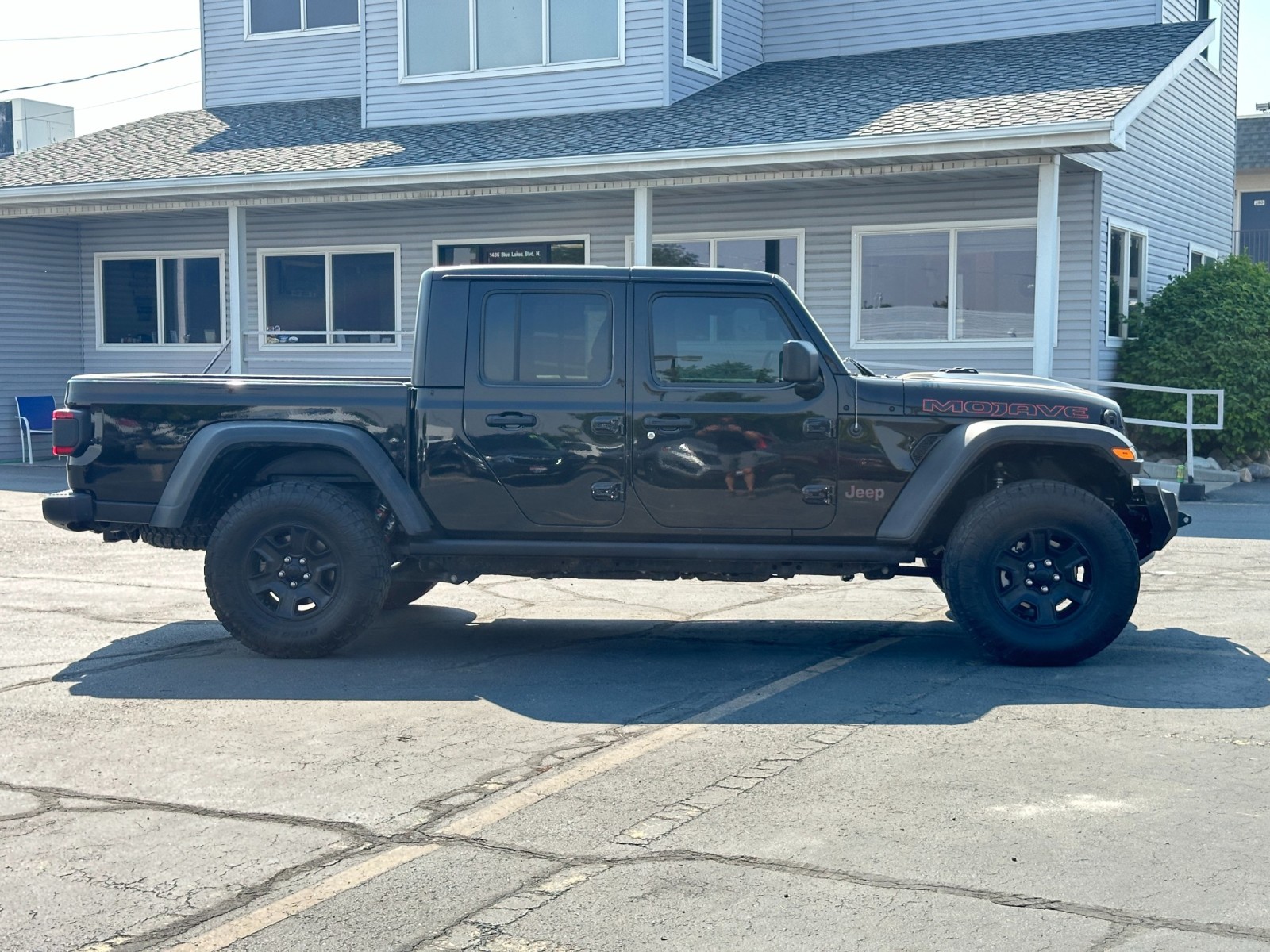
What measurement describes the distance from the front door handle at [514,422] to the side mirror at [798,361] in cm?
132

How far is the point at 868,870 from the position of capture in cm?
443

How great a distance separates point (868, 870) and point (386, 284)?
736 inches

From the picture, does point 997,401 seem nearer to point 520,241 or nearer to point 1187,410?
point 1187,410

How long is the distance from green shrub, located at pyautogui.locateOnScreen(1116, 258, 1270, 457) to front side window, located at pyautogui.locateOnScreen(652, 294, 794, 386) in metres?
11.3

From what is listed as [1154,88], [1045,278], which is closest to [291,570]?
[1045,278]

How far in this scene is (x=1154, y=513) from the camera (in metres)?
7.68

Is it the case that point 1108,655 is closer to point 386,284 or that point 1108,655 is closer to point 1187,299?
point 1187,299

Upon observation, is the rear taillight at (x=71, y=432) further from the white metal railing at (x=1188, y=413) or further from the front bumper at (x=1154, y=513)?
the white metal railing at (x=1188, y=413)

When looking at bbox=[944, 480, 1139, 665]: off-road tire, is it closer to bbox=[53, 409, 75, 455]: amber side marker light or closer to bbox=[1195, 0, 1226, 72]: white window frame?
bbox=[53, 409, 75, 455]: amber side marker light

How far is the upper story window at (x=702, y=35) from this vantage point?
20312 millimetres

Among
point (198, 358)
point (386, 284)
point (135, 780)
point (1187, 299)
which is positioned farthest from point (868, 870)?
point (198, 358)

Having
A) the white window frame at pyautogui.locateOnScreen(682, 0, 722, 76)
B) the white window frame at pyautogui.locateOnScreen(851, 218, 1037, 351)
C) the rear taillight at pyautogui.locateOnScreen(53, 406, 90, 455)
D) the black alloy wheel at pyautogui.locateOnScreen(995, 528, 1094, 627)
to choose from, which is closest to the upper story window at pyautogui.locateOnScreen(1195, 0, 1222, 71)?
the white window frame at pyautogui.locateOnScreen(851, 218, 1037, 351)

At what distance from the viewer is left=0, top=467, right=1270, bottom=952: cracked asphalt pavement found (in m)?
4.08

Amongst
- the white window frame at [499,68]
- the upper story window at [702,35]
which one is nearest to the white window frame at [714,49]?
the upper story window at [702,35]
